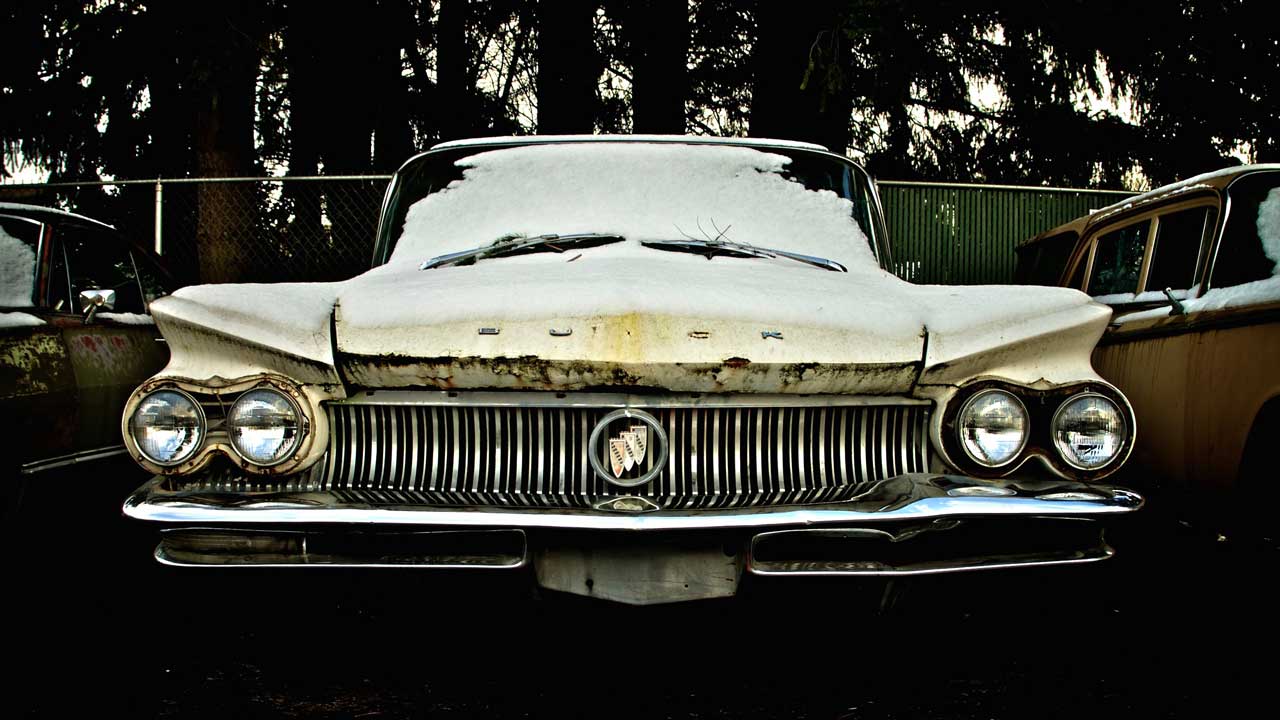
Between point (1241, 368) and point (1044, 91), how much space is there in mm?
8900

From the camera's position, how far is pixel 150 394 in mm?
2230

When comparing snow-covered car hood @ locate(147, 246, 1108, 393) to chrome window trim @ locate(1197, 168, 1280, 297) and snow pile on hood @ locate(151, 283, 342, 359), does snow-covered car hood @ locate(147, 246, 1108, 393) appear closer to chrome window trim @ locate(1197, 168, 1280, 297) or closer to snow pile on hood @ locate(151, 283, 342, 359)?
snow pile on hood @ locate(151, 283, 342, 359)

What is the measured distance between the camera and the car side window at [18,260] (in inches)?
153

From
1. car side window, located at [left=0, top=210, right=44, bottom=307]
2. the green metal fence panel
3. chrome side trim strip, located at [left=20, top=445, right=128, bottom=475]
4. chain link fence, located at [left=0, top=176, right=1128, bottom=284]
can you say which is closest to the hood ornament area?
chrome side trim strip, located at [left=20, top=445, right=128, bottom=475]

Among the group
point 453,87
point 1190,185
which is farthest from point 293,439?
point 453,87

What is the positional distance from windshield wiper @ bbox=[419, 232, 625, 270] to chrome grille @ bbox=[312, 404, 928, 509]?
841 millimetres

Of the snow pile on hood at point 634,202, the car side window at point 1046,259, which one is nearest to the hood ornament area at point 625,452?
the snow pile on hood at point 634,202

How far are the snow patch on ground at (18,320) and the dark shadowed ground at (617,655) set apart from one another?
1.56m

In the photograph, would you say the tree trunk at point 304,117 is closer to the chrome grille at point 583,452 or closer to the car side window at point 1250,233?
the chrome grille at point 583,452

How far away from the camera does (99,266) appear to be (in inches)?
178

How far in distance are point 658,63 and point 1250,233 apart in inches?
311

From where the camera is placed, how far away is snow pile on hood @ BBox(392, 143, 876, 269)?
10.6 feet

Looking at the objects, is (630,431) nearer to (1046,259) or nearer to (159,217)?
(1046,259)

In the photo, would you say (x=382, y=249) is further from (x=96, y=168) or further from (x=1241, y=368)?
(x=96, y=168)
